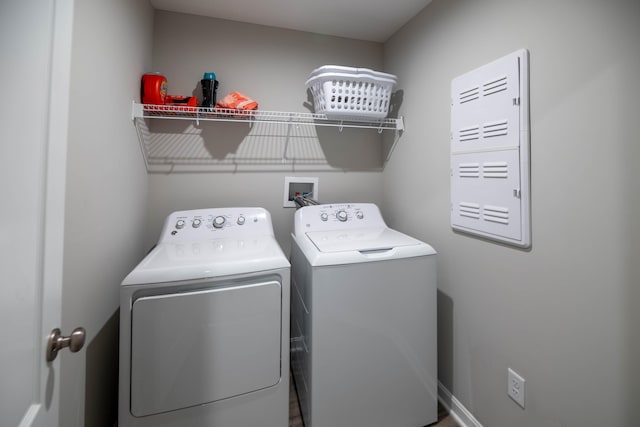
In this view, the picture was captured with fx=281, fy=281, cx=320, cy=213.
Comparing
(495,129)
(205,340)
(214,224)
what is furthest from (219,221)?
(495,129)

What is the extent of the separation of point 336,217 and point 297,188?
17.2 inches

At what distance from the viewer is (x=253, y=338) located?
48.3 inches

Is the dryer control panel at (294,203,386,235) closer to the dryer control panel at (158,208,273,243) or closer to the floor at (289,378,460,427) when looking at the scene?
the dryer control panel at (158,208,273,243)

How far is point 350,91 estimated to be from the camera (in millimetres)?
1800

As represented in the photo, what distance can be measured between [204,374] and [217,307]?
0.29m

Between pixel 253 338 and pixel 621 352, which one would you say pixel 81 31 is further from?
pixel 621 352

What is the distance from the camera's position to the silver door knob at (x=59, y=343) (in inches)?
23.6

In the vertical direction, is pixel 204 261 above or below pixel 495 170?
below

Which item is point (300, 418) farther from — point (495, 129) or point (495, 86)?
point (495, 86)

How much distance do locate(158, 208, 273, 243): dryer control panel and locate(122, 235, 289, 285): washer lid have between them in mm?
108

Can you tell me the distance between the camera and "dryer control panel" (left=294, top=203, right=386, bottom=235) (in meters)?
1.79

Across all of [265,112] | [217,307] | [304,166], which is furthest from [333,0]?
[217,307]

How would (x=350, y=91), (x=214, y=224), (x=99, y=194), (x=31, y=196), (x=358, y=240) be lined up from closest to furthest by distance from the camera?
(x=31, y=196) < (x=99, y=194) < (x=358, y=240) < (x=214, y=224) < (x=350, y=91)

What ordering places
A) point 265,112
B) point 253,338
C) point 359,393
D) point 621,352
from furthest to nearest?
point 265,112 → point 359,393 → point 253,338 → point 621,352
